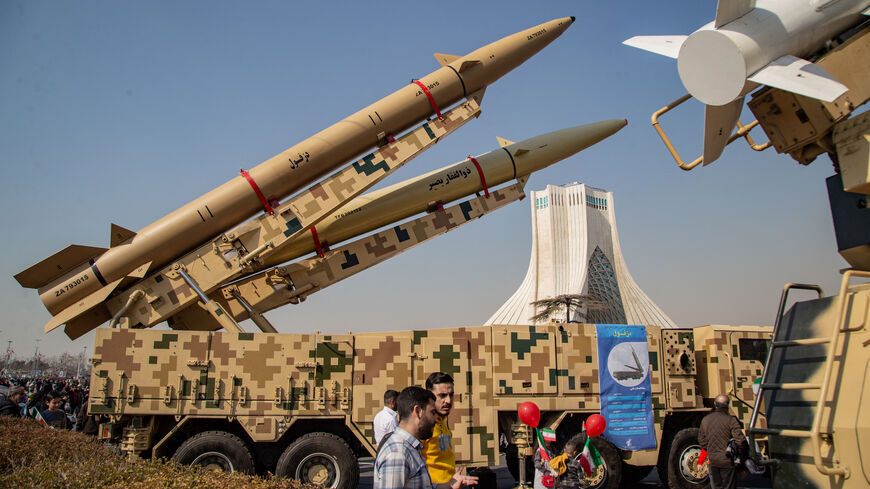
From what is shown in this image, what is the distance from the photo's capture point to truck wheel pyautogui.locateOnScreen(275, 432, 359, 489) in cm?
708

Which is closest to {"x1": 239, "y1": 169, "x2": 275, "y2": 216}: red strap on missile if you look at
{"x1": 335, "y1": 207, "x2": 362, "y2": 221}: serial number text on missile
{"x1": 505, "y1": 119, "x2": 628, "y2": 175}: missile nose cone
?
{"x1": 335, "y1": 207, "x2": 362, "y2": 221}: serial number text on missile

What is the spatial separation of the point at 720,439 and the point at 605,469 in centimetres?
199

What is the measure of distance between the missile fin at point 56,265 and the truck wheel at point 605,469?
701 centimetres

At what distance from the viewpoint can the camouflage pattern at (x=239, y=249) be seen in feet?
27.8

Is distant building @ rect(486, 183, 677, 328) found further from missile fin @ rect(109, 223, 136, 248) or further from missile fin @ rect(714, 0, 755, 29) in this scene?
missile fin @ rect(714, 0, 755, 29)

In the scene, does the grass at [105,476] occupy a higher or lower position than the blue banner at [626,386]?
lower

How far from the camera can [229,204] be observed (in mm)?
8648

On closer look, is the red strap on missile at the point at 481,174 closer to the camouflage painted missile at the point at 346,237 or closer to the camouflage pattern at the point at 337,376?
the camouflage painted missile at the point at 346,237

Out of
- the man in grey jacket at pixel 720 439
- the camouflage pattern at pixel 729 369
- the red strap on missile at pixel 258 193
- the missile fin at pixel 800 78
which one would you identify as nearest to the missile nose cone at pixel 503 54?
the red strap on missile at pixel 258 193

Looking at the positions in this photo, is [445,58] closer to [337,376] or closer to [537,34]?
[537,34]

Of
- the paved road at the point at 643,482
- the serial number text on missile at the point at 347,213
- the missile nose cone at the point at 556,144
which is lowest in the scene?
the paved road at the point at 643,482

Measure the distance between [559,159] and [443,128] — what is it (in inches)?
99.2

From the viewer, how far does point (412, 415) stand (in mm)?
2920

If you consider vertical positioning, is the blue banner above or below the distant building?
below
